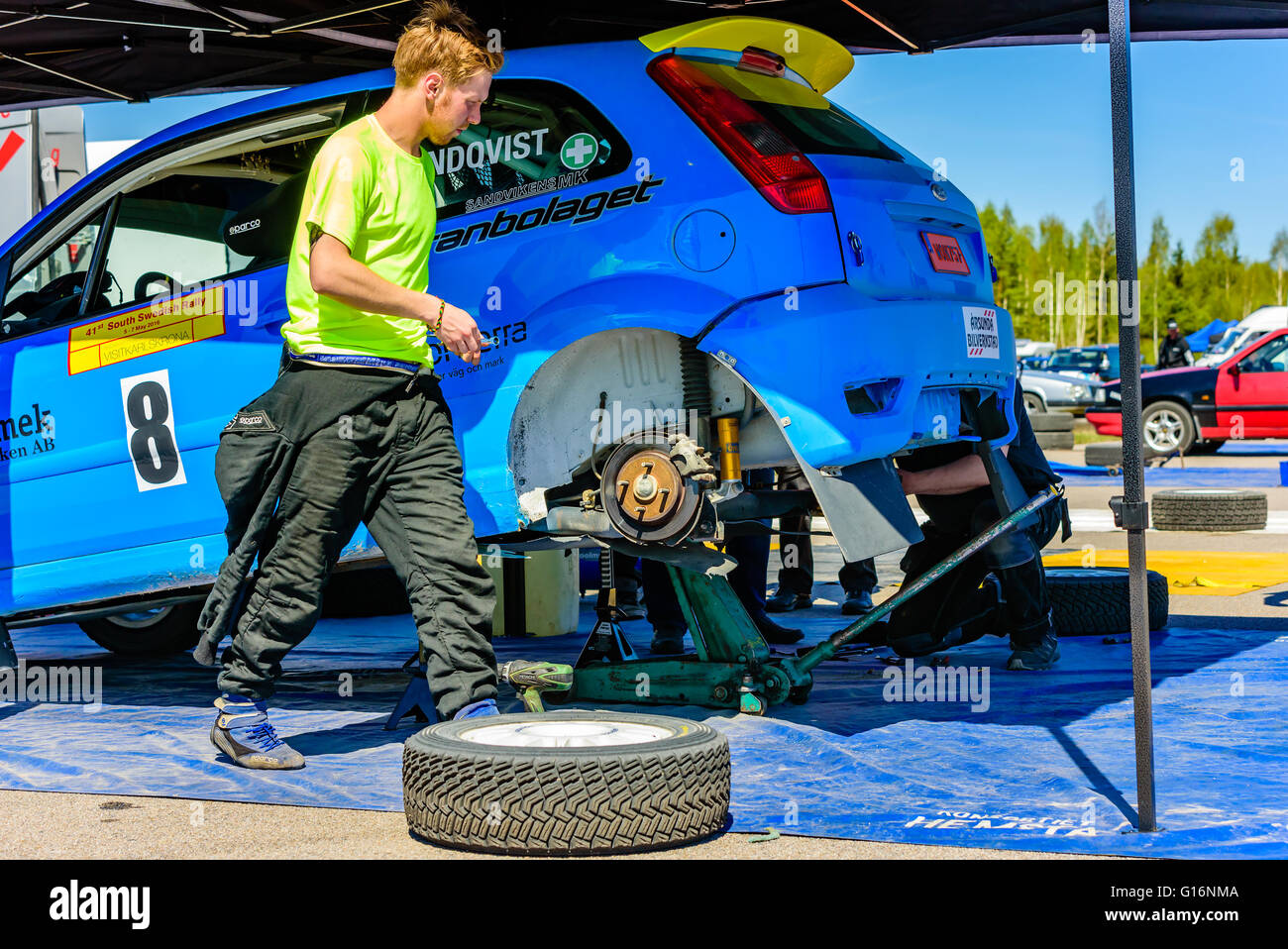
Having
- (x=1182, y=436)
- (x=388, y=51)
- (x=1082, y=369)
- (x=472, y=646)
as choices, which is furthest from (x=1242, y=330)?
(x=472, y=646)

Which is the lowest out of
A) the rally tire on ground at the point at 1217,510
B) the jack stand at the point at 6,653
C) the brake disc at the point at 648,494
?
the jack stand at the point at 6,653

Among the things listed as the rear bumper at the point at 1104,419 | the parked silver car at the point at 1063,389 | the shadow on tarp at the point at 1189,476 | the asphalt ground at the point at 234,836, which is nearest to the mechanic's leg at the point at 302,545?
the asphalt ground at the point at 234,836

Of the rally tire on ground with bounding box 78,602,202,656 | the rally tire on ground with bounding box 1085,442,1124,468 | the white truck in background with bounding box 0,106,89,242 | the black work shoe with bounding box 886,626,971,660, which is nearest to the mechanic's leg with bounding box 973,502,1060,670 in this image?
the black work shoe with bounding box 886,626,971,660

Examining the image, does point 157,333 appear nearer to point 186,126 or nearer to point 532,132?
point 186,126

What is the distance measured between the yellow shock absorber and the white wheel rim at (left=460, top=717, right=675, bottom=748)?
0.93 meters

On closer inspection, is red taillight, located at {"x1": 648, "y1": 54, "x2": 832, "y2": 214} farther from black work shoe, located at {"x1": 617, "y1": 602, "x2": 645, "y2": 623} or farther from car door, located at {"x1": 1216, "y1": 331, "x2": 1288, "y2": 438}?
car door, located at {"x1": 1216, "y1": 331, "x2": 1288, "y2": 438}

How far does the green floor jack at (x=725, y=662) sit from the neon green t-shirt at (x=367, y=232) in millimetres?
1283

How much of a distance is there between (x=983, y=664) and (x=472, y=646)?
2.68m

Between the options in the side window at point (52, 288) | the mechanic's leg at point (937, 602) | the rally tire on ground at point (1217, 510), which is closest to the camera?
the side window at point (52, 288)

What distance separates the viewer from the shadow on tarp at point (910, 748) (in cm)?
350

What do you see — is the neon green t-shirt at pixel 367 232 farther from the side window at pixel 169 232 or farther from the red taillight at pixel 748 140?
the side window at pixel 169 232

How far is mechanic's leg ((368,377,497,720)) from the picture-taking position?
155 inches
